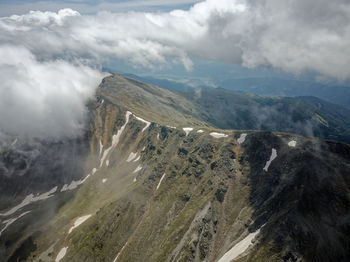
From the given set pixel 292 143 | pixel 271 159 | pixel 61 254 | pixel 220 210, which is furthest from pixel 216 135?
pixel 61 254

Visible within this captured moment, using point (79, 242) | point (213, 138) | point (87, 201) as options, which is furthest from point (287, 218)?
point (87, 201)

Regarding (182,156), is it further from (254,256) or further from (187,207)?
(254,256)

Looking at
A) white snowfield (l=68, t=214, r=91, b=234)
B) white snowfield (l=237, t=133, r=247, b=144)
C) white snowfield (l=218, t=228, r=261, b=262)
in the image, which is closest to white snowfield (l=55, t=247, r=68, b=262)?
white snowfield (l=68, t=214, r=91, b=234)

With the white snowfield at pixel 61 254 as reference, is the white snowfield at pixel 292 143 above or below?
above

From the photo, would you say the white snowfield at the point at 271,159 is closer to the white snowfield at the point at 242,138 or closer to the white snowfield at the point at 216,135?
the white snowfield at the point at 242,138

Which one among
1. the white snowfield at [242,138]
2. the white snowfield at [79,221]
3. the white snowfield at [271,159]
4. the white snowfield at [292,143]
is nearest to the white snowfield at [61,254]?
the white snowfield at [79,221]

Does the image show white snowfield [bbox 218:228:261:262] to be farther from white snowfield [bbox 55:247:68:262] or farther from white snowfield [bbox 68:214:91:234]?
white snowfield [bbox 68:214:91:234]

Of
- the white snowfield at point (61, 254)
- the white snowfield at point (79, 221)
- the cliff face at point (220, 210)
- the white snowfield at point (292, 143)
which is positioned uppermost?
the white snowfield at point (292, 143)
